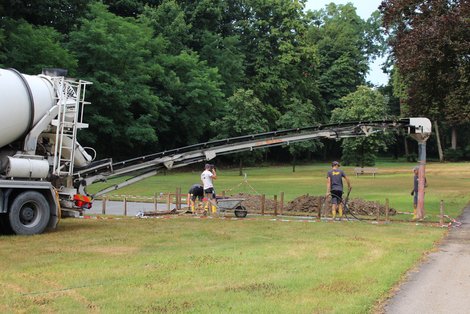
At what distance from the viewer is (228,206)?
18.6m

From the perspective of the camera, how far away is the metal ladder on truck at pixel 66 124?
13.9 m

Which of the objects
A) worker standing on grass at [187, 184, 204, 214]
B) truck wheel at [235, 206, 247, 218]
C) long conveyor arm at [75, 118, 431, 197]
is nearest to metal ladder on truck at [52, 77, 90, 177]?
long conveyor arm at [75, 118, 431, 197]

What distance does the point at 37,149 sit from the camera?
14.0m

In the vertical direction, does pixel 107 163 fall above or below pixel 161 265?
above

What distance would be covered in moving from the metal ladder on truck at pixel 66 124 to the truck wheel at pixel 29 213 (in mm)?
863

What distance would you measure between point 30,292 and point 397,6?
20.3 metres

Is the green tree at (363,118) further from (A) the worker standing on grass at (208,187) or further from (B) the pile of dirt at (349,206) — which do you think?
(A) the worker standing on grass at (208,187)

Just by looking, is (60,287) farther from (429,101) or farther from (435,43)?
(429,101)

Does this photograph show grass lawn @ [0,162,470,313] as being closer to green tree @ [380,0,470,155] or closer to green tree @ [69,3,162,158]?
green tree @ [380,0,470,155]

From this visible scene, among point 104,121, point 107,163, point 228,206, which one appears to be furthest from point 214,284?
point 104,121

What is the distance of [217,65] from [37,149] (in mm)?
50907

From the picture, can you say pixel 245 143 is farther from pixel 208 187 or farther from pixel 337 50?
pixel 337 50

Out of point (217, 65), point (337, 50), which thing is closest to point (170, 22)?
point (217, 65)

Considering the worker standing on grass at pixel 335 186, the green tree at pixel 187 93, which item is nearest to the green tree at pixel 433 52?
the worker standing on grass at pixel 335 186
